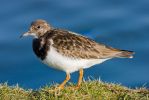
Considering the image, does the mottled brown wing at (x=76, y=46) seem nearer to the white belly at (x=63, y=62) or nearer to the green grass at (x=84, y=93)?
the white belly at (x=63, y=62)

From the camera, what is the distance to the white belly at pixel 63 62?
633 centimetres

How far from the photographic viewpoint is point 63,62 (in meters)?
6.38

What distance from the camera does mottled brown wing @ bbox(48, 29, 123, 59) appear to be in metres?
6.48

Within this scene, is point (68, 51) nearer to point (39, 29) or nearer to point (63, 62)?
point (63, 62)

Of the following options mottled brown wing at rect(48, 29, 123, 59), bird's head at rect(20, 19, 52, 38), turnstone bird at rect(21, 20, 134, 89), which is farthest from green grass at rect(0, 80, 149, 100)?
bird's head at rect(20, 19, 52, 38)

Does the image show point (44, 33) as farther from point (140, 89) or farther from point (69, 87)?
point (140, 89)

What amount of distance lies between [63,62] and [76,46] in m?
0.38

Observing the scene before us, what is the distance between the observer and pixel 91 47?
6.68m

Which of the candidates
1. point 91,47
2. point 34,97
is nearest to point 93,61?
point 91,47

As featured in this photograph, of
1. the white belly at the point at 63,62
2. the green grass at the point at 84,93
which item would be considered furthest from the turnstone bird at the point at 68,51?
the green grass at the point at 84,93

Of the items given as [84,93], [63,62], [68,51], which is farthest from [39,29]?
[84,93]

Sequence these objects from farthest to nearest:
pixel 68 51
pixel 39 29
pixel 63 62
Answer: pixel 39 29 → pixel 68 51 → pixel 63 62

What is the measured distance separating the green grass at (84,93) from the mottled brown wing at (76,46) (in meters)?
0.48

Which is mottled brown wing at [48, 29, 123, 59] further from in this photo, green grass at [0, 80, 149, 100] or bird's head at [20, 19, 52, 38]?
green grass at [0, 80, 149, 100]
